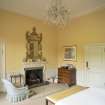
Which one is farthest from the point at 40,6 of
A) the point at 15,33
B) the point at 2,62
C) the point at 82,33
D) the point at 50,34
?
the point at 2,62

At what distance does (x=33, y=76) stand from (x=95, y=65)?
2.97m

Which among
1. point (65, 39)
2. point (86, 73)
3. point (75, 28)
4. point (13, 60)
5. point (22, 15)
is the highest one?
point (22, 15)

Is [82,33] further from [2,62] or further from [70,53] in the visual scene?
[2,62]

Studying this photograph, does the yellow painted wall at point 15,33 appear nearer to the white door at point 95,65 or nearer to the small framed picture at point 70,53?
the small framed picture at point 70,53

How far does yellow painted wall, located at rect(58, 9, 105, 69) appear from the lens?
16.6 feet

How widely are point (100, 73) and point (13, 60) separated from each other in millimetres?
3665

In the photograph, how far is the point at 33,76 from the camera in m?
6.07

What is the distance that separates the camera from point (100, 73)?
16.6ft

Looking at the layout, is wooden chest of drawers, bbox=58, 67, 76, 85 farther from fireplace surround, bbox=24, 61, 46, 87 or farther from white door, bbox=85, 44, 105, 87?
fireplace surround, bbox=24, 61, 46, 87

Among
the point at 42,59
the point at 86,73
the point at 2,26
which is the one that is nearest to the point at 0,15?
the point at 2,26

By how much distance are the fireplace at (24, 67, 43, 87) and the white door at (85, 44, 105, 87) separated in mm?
2266

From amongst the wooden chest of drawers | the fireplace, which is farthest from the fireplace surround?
the wooden chest of drawers

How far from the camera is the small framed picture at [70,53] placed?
6.03 metres

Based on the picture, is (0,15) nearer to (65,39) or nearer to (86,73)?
(65,39)
